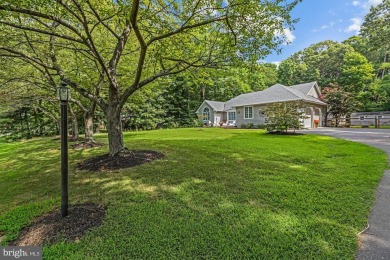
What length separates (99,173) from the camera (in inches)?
211

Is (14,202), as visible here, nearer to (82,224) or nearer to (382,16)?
(82,224)

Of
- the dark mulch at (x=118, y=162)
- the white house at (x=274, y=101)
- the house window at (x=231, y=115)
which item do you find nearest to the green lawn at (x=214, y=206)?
the dark mulch at (x=118, y=162)

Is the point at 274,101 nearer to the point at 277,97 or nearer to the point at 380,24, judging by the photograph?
the point at 277,97

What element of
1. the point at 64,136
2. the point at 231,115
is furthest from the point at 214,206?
the point at 231,115

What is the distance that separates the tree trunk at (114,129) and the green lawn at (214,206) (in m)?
1.30

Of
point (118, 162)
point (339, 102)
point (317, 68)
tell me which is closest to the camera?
point (118, 162)

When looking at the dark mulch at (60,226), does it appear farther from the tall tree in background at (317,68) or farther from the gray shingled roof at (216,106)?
the tall tree in background at (317,68)

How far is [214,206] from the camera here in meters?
3.28

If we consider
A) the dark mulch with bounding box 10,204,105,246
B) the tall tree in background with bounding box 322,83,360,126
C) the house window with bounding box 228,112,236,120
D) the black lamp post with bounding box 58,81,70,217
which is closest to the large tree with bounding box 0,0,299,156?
the black lamp post with bounding box 58,81,70,217

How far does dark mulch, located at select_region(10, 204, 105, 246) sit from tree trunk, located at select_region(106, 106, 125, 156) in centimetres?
330

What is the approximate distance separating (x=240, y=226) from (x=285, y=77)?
39422mm

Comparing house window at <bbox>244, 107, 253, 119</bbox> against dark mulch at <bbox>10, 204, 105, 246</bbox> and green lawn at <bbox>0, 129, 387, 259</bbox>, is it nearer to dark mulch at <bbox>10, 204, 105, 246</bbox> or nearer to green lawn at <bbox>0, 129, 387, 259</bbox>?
green lawn at <bbox>0, 129, 387, 259</bbox>

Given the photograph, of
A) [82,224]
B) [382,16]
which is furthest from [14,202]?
[382,16]

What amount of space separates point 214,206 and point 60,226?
7.48ft
